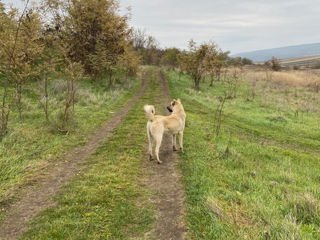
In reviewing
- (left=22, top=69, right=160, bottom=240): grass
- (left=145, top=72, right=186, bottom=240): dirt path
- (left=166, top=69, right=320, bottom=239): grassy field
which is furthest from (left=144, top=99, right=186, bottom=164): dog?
(left=166, top=69, right=320, bottom=239): grassy field

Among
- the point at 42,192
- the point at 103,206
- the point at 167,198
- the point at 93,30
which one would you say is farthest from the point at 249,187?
the point at 93,30

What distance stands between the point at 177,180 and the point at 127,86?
21.3 metres

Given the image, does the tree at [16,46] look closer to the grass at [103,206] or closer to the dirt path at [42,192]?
the dirt path at [42,192]

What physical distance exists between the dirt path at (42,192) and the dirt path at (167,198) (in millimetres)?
2288

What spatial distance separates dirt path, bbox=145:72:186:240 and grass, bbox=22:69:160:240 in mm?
201

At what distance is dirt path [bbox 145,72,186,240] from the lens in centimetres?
→ 379

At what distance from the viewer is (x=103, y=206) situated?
4.53 meters

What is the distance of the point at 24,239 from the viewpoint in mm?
3582

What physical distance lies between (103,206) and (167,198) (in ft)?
4.70

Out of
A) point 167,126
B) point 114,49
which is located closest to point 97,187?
point 167,126

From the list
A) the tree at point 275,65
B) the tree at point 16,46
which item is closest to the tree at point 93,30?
the tree at point 16,46

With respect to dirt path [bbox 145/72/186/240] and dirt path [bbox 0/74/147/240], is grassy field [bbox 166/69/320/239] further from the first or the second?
dirt path [bbox 0/74/147/240]

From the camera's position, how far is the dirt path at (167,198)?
12.4ft

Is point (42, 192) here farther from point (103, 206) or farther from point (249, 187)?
point (249, 187)
